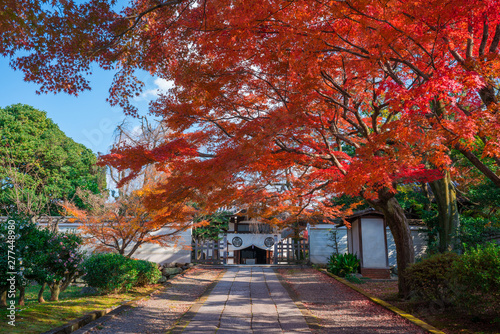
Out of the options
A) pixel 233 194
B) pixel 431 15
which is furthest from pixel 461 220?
pixel 431 15

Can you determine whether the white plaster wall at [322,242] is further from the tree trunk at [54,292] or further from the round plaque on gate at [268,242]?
the tree trunk at [54,292]

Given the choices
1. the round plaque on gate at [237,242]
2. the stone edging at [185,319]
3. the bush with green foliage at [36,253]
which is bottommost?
the stone edging at [185,319]

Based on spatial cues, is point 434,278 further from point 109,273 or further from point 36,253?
point 109,273

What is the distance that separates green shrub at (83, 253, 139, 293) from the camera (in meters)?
8.15

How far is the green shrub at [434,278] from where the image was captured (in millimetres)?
6207

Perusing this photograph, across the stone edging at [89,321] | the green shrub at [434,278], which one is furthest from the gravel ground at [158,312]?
the green shrub at [434,278]

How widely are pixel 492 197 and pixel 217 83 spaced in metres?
9.21

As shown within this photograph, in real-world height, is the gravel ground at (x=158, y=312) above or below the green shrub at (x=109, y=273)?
below

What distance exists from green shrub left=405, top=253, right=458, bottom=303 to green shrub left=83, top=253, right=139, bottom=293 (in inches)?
264

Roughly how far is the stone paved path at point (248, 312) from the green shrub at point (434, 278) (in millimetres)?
2416

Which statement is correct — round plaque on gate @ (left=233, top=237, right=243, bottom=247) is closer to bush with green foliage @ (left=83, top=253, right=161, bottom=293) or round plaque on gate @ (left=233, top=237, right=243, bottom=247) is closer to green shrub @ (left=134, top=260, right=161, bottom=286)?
green shrub @ (left=134, top=260, right=161, bottom=286)

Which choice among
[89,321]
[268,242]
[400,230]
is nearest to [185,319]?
Result: [89,321]

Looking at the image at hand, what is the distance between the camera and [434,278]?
6.33 m

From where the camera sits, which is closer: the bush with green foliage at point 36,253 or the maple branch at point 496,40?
the bush with green foliage at point 36,253
